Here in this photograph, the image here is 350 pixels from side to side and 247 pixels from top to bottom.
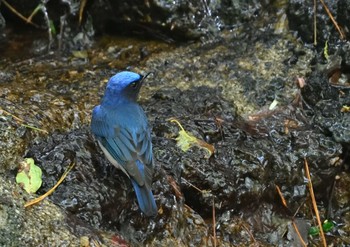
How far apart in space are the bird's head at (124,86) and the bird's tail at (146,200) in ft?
3.05

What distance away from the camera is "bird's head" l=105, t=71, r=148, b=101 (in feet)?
18.3

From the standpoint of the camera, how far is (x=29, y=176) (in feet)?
15.9

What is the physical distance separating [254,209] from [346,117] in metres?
1.25

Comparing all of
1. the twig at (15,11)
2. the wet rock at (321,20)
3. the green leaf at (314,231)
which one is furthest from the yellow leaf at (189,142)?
the twig at (15,11)

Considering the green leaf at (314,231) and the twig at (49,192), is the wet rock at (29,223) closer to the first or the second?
the twig at (49,192)

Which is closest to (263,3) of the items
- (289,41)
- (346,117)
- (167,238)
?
(289,41)

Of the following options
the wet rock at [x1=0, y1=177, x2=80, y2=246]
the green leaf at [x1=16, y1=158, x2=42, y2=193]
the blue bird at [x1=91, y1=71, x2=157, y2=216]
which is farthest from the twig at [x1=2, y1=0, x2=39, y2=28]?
the wet rock at [x1=0, y1=177, x2=80, y2=246]

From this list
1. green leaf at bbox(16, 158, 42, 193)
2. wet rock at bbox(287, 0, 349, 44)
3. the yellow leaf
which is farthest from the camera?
wet rock at bbox(287, 0, 349, 44)

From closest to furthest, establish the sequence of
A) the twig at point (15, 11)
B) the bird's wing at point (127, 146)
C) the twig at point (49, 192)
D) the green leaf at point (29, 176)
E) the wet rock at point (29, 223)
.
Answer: the wet rock at point (29, 223), the twig at point (49, 192), the green leaf at point (29, 176), the bird's wing at point (127, 146), the twig at point (15, 11)

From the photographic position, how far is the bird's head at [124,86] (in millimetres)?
5582

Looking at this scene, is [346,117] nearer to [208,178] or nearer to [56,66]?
[208,178]

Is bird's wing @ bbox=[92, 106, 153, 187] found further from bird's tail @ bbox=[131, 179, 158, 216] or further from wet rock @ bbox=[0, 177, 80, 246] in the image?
wet rock @ bbox=[0, 177, 80, 246]

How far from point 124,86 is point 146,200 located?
1.05 m

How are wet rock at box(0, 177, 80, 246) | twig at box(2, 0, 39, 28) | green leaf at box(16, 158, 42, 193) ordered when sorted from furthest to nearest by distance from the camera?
twig at box(2, 0, 39, 28) < green leaf at box(16, 158, 42, 193) < wet rock at box(0, 177, 80, 246)
